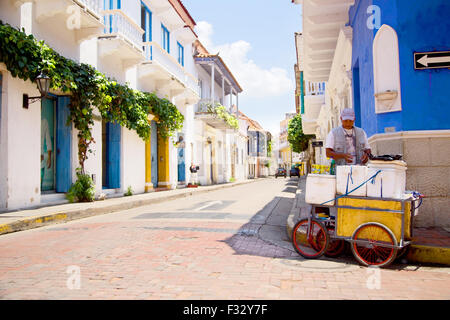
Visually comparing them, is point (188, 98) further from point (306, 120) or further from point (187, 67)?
point (306, 120)

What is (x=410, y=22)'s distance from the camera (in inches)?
242

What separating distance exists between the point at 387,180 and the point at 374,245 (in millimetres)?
787

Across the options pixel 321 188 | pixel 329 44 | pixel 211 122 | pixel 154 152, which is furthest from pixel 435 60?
pixel 211 122

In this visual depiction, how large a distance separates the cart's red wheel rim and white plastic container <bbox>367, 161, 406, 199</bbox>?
15.9 inches

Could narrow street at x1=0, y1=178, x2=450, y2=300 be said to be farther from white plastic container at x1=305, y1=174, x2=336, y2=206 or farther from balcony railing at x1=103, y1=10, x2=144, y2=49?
balcony railing at x1=103, y1=10, x2=144, y2=49

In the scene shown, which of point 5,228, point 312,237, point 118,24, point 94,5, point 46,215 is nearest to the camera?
point 312,237

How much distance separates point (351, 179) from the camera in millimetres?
4516

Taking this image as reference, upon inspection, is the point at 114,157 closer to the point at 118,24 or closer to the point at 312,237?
the point at 118,24

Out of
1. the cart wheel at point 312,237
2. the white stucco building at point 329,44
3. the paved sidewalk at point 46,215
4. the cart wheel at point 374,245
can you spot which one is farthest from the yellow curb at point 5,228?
the white stucco building at point 329,44

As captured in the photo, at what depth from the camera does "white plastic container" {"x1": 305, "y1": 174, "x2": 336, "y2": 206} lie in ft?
15.2

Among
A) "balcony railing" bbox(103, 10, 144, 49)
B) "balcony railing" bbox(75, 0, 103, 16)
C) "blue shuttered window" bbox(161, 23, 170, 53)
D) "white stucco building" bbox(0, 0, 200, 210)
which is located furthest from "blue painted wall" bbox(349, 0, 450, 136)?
"blue shuttered window" bbox(161, 23, 170, 53)

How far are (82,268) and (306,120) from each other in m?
23.2

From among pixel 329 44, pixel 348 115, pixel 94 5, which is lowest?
pixel 348 115
